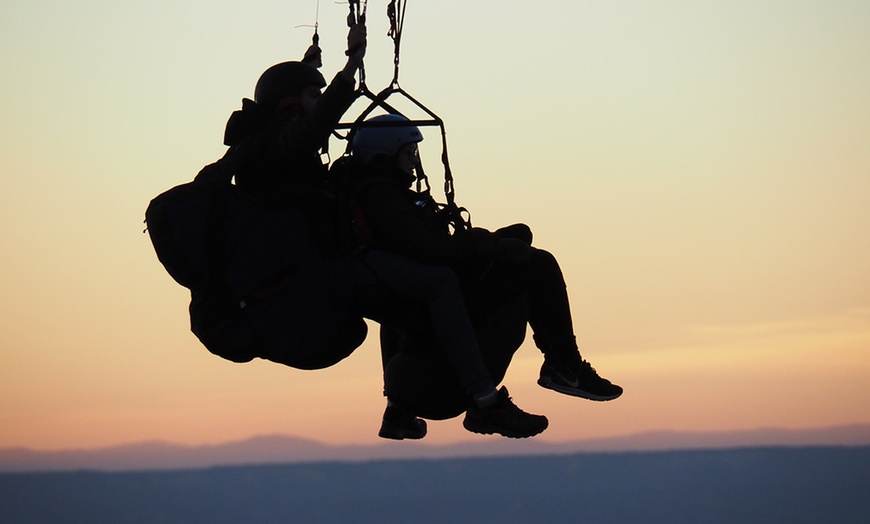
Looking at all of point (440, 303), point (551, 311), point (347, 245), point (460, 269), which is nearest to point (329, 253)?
point (347, 245)

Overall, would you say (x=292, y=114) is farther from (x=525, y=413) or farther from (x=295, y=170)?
(x=525, y=413)

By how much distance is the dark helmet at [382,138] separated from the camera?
1032 centimetres

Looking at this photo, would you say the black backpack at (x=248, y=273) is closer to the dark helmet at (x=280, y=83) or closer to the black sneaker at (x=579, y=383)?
the dark helmet at (x=280, y=83)

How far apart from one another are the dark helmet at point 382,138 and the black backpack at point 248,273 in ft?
2.44

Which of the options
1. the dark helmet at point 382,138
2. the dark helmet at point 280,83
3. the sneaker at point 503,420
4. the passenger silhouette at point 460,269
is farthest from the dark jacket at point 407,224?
the sneaker at point 503,420

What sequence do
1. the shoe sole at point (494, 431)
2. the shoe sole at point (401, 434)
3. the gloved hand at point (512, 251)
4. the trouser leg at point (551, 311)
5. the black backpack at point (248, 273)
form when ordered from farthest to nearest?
the shoe sole at point (401, 434) → the trouser leg at point (551, 311) → the gloved hand at point (512, 251) → the shoe sole at point (494, 431) → the black backpack at point (248, 273)

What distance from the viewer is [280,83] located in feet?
33.6

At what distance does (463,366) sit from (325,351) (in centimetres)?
94

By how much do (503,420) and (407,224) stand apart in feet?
4.88

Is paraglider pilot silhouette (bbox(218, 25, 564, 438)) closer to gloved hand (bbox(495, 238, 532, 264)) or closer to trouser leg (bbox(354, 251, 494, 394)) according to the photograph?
trouser leg (bbox(354, 251, 494, 394))

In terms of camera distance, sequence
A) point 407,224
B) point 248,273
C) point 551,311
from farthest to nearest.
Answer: point 551,311 < point 407,224 < point 248,273

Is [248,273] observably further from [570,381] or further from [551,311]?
[570,381]

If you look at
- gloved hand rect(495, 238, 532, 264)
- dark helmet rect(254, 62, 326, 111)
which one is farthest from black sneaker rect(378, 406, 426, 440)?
dark helmet rect(254, 62, 326, 111)

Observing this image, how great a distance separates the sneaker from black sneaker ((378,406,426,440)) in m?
1.16
